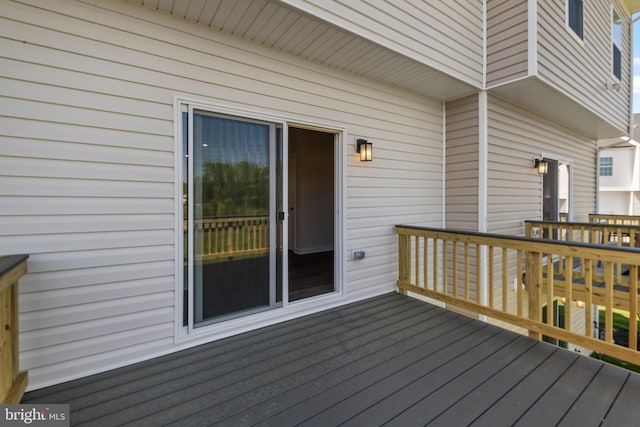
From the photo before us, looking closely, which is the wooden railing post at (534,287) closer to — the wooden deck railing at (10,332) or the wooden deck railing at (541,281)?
the wooden deck railing at (541,281)

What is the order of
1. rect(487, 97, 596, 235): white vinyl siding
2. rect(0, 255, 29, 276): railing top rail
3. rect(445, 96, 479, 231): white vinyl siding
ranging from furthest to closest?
rect(487, 97, 596, 235): white vinyl siding → rect(445, 96, 479, 231): white vinyl siding → rect(0, 255, 29, 276): railing top rail

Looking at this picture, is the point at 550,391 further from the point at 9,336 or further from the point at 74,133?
the point at 74,133

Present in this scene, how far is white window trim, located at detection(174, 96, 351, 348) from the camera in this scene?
8.02 feet

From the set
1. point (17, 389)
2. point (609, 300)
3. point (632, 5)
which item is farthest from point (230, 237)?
point (632, 5)

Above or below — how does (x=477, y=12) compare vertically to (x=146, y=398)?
above

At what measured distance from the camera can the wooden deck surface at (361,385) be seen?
1711mm

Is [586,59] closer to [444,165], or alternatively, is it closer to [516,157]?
[516,157]

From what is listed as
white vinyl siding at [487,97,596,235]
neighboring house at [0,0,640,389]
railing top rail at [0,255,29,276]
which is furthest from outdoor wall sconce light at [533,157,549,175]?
railing top rail at [0,255,29,276]

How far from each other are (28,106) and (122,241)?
1.06 m

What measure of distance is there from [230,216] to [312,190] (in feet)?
13.2

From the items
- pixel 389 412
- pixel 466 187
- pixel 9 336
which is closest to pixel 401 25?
pixel 466 187

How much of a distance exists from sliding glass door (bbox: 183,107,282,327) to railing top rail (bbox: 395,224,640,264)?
6.48 feet

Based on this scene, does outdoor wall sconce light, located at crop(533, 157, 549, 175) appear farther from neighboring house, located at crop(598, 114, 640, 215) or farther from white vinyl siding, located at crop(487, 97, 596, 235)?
neighboring house, located at crop(598, 114, 640, 215)

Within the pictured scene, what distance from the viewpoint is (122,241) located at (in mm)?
2254
